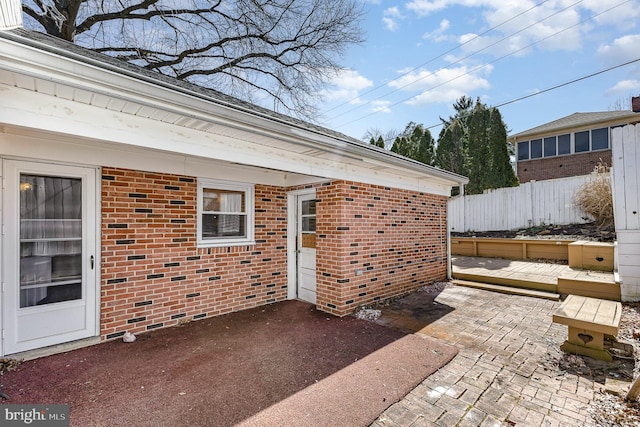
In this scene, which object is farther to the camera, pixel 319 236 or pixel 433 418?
pixel 319 236

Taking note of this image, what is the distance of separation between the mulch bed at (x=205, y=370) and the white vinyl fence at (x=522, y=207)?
7166 millimetres

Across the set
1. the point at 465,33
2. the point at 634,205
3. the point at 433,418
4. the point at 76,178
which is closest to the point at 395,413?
the point at 433,418

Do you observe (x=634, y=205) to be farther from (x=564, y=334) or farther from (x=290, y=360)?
(x=290, y=360)

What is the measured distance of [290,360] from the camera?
3.33 meters

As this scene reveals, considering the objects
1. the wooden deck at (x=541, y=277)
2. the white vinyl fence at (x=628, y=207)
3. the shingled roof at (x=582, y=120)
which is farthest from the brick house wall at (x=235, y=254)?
the shingled roof at (x=582, y=120)

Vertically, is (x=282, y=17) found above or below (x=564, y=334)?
above

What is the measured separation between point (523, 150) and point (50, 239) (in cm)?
1941

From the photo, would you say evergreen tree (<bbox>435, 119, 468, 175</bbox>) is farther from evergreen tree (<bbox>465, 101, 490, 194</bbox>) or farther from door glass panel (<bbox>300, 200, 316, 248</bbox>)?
door glass panel (<bbox>300, 200, 316, 248</bbox>)

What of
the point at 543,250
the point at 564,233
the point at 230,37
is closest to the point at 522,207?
the point at 564,233

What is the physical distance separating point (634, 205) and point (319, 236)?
5.50 metres

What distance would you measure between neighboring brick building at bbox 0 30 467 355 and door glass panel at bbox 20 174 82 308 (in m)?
0.01

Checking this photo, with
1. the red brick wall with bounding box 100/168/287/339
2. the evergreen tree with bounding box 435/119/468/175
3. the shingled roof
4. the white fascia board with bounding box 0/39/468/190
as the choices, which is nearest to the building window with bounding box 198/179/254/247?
the red brick wall with bounding box 100/168/287/339

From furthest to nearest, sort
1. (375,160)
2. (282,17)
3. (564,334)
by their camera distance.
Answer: (282,17)
(375,160)
(564,334)

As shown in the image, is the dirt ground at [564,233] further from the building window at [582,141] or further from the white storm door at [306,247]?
the building window at [582,141]
